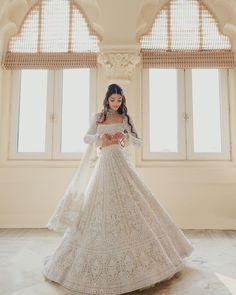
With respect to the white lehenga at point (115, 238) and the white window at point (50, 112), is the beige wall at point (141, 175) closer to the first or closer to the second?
the white window at point (50, 112)

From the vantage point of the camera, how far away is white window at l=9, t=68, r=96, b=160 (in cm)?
365

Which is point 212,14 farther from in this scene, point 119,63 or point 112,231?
point 112,231

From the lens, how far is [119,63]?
3348mm

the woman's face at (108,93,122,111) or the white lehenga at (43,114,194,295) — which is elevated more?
the woman's face at (108,93,122,111)

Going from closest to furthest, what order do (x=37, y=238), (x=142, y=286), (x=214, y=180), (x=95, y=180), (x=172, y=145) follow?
(x=142, y=286) < (x=95, y=180) < (x=37, y=238) < (x=214, y=180) < (x=172, y=145)

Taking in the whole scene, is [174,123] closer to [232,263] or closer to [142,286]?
[232,263]

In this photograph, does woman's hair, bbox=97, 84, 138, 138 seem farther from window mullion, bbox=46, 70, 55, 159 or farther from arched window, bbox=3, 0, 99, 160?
window mullion, bbox=46, 70, 55, 159

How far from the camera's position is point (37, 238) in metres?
2.91

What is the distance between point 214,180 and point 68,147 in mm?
1972

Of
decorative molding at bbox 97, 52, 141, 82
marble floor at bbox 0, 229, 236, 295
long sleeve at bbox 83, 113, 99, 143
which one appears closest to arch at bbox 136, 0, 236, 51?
decorative molding at bbox 97, 52, 141, 82

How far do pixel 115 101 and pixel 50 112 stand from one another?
5.91 feet

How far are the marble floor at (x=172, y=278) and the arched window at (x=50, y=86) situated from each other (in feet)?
3.95

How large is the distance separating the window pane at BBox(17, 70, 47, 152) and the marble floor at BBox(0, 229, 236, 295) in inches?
47.6

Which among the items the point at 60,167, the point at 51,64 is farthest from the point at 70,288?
the point at 51,64
